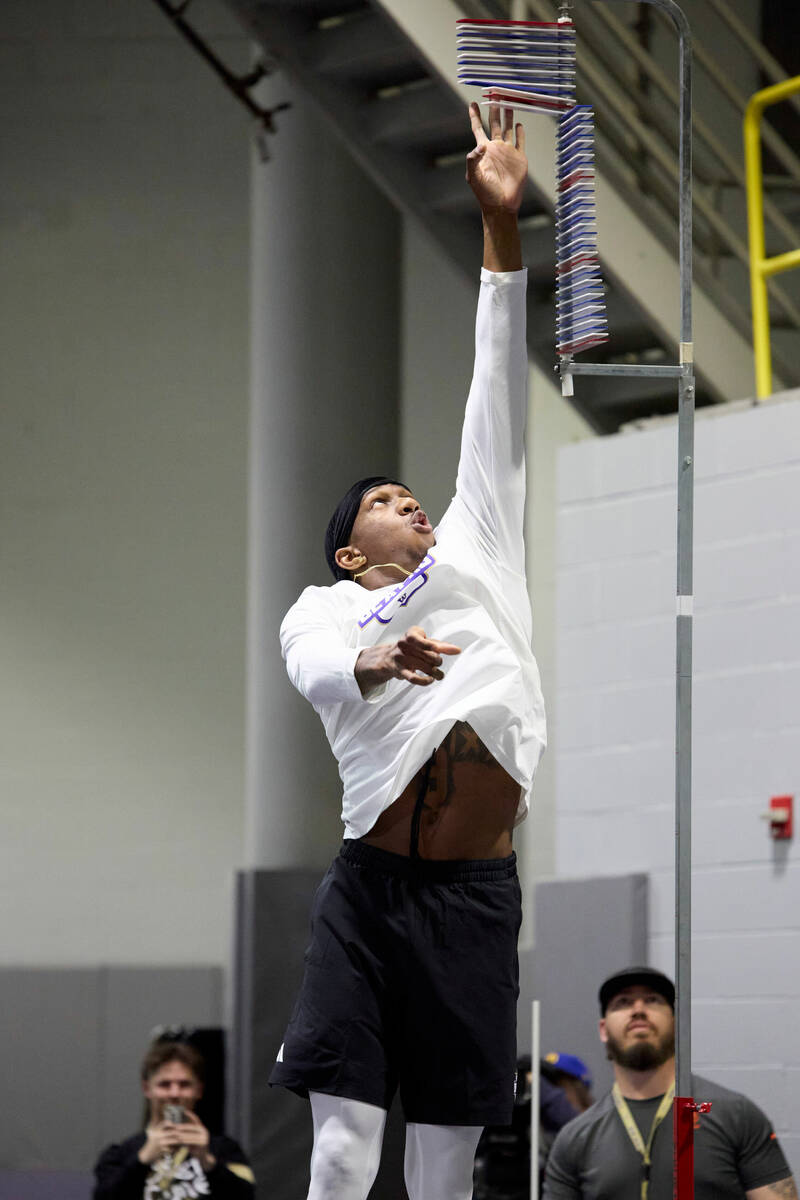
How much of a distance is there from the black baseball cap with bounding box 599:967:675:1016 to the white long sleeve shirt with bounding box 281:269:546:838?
6.55 feet

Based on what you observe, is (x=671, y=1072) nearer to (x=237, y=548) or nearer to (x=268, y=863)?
(x=268, y=863)

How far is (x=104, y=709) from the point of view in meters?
9.74

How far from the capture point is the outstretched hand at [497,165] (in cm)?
282

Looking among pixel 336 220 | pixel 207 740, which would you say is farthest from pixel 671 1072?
pixel 207 740

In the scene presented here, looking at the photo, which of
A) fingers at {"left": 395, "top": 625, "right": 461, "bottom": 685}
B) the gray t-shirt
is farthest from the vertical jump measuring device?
the gray t-shirt

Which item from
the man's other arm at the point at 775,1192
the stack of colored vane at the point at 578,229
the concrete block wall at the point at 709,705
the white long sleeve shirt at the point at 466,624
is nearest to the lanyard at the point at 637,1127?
the man's other arm at the point at 775,1192

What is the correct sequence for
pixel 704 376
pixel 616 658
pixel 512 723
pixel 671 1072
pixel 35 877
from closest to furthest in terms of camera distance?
pixel 512 723
pixel 671 1072
pixel 616 658
pixel 704 376
pixel 35 877

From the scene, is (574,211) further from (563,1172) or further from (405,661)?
(563,1172)

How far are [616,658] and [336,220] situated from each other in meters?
3.06

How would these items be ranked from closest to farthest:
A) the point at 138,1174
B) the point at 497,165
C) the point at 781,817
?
the point at 497,165 < the point at 138,1174 < the point at 781,817

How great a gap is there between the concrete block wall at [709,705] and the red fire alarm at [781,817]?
0.03 metres

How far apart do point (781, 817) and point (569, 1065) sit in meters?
1.01

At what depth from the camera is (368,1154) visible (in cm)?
263

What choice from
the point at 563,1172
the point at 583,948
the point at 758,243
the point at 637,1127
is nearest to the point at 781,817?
the point at 583,948
